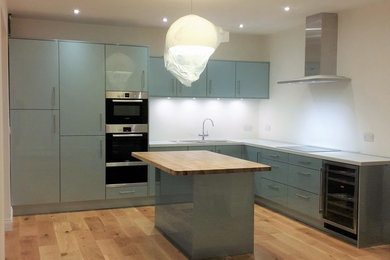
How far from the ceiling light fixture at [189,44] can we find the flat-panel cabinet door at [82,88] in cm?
212

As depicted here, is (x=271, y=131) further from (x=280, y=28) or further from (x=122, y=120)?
(x=122, y=120)

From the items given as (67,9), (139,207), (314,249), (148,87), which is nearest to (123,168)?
(139,207)

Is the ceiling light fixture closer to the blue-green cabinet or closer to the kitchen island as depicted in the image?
the kitchen island

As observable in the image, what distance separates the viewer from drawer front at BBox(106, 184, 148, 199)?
5.89 meters

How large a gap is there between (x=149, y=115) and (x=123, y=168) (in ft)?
3.14

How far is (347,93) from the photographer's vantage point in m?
5.22

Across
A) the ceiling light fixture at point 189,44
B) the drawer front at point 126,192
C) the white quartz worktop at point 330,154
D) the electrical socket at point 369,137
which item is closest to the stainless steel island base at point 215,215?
the ceiling light fixture at point 189,44

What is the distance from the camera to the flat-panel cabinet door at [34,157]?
213 inches

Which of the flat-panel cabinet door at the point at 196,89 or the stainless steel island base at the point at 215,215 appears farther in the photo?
the flat-panel cabinet door at the point at 196,89

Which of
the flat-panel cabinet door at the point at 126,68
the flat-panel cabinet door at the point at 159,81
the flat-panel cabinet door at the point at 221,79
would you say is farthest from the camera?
the flat-panel cabinet door at the point at 221,79

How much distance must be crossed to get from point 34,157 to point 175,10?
2604 mm

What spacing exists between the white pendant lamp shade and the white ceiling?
1.22 metres

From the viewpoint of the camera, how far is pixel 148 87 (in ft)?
19.7

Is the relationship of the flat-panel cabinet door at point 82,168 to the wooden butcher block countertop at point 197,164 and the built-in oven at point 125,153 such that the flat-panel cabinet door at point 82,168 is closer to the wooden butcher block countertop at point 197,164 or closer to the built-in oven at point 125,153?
the built-in oven at point 125,153
